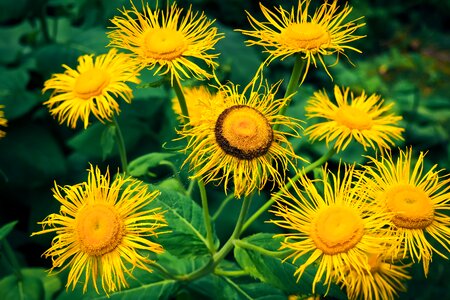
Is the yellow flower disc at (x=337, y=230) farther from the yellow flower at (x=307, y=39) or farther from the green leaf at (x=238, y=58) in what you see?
the green leaf at (x=238, y=58)

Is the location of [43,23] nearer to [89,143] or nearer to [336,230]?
[89,143]

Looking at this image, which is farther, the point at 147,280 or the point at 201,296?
the point at 201,296

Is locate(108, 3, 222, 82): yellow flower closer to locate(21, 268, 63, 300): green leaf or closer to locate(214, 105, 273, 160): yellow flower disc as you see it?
locate(214, 105, 273, 160): yellow flower disc

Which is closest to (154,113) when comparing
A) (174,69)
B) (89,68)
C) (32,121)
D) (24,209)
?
(32,121)

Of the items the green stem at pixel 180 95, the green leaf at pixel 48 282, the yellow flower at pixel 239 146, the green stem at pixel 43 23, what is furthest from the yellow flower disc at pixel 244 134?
the green stem at pixel 43 23

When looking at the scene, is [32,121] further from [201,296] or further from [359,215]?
[359,215]

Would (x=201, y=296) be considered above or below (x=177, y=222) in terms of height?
below

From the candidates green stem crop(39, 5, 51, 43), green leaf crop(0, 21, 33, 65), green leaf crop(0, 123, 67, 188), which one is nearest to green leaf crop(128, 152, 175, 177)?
green leaf crop(0, 123, 67, 188)

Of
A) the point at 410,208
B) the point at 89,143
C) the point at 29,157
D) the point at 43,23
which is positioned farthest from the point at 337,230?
the point at 43,23

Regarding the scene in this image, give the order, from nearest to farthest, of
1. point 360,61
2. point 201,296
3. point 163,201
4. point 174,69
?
point 174,69, point 163,201, point 201,296, point 360,61
